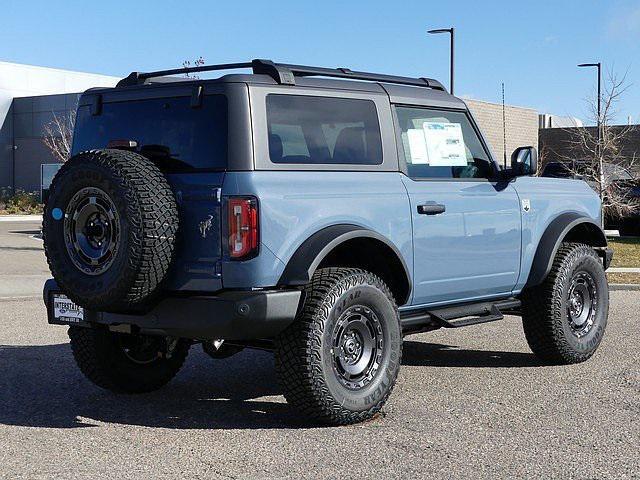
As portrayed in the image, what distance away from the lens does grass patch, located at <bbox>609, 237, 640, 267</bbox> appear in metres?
17.8

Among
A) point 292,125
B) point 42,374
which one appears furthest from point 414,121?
point 42,374

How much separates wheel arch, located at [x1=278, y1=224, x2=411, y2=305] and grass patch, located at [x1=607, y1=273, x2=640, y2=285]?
8.61 metres

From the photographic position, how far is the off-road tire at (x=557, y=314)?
7977 mm

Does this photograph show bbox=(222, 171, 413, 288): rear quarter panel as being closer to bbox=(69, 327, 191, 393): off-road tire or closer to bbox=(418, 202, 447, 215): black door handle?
bbox=(418, 202, 447, 215): black door handle

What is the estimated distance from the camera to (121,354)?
7.14 metres

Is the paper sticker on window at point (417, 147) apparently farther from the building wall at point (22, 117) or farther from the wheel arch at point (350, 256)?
the building wall at point (22, 117)

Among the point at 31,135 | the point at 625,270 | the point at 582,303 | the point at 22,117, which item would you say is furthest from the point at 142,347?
the point at 22,117

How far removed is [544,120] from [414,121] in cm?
5396

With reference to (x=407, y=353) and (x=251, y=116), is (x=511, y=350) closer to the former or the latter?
(x=407, y=353)

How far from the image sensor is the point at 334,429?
605cm

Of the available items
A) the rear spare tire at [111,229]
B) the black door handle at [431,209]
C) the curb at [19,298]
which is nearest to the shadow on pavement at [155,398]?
the rear spare tire at [111,229]

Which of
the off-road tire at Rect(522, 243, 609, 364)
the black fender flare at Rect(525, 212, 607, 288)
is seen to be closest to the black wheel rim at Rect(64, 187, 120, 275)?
the black fender flare at Rect(525, 212, 607, 288)

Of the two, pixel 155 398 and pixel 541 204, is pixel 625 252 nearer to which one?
pixel 541 204

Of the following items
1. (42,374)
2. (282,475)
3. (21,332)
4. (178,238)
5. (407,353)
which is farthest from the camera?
(21,332)
